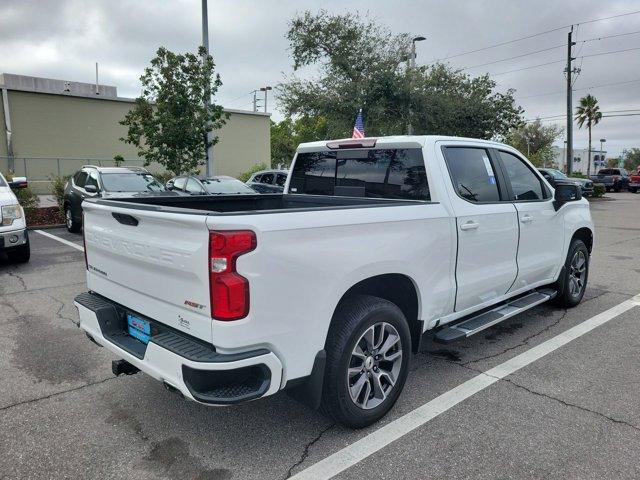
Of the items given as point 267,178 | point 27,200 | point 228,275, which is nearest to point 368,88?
point 267,178

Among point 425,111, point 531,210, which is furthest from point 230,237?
point 425,111

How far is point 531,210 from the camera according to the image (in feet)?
15.2

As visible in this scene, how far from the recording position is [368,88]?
20.5m

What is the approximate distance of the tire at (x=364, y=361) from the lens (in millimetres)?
2936

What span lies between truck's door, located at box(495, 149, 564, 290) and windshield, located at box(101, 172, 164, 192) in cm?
858

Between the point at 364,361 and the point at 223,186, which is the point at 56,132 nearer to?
the point at 223,186

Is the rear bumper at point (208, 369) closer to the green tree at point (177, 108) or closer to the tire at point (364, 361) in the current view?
the tire at point (364, 361)

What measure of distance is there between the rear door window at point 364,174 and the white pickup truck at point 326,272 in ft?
0.05

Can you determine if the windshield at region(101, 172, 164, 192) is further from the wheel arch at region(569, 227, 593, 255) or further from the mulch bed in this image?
the wheel arch at region(569, 227, 593, 255)

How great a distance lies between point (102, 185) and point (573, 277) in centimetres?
943

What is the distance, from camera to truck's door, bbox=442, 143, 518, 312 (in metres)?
3.79

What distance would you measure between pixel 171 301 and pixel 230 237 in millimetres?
618

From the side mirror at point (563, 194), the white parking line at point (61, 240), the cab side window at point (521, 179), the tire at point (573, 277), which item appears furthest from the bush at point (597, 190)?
the white parking line at point (61, 240)

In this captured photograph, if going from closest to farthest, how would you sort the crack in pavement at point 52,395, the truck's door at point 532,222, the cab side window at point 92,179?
the crack in pavement at point 52,395
the truck's door at point 532,222
the cab side window at point 92,179
